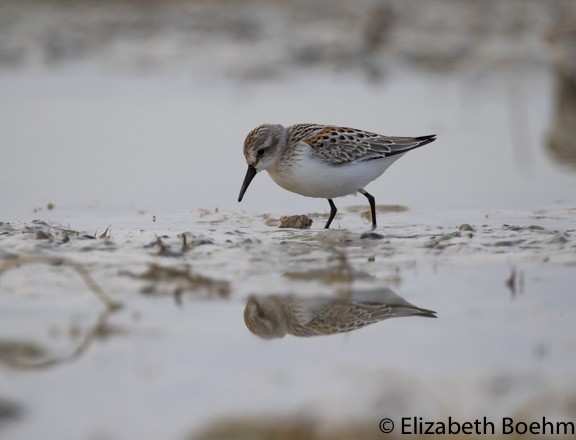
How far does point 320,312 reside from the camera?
6.16 meters

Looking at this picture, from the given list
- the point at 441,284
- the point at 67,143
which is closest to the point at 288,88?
the point at 67,143

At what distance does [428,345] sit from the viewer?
5.57m

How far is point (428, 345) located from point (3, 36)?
47.5 ft

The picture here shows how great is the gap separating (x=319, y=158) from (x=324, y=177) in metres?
0.20

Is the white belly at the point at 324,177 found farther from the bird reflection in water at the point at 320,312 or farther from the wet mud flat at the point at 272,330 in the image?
the bird reflection in water at the point at 320,312

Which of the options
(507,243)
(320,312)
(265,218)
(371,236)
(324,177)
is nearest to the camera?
(320,312)

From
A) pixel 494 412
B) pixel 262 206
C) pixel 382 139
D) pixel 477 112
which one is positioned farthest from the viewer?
pixel 477 112

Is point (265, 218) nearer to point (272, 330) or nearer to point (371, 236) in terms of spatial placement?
point (371, 236)

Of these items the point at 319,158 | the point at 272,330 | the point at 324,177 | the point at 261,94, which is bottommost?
the point at 272,330

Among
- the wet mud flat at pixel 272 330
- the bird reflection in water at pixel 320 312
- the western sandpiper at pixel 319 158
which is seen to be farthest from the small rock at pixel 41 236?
the bird reflection in water at pixel 320 312

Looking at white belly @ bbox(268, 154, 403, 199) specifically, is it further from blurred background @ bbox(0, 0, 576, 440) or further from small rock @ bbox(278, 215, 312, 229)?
blurred background @ bbox(0, 0, 576, 440)

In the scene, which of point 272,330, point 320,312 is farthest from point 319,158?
point 272,330

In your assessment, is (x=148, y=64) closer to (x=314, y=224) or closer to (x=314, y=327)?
(x=314, y=224)

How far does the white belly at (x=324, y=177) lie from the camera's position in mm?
8625
